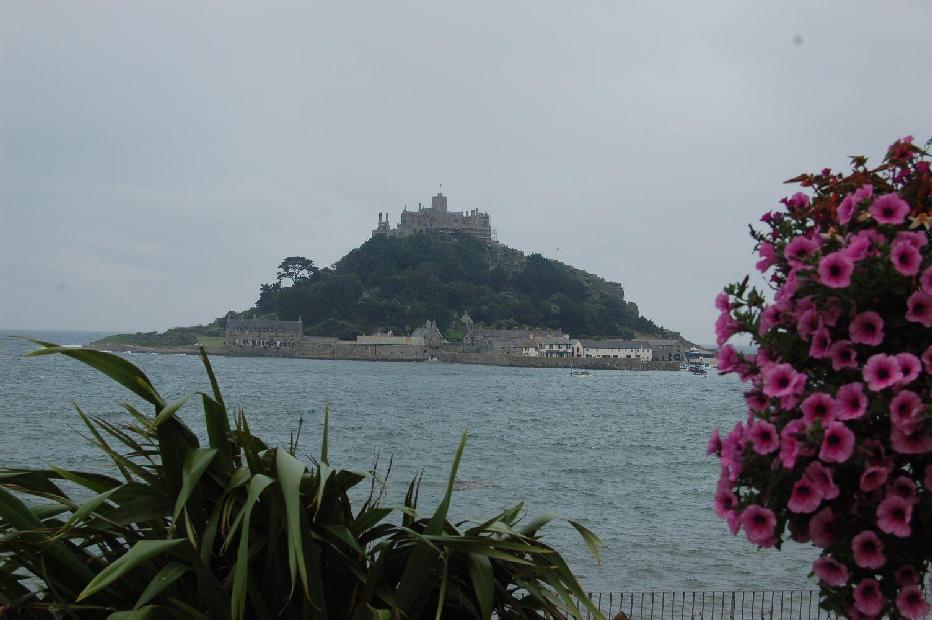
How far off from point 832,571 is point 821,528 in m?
0.19

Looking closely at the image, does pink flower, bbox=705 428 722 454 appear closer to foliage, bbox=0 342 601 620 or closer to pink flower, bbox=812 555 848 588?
pink flower, bbox=812 555 848 588

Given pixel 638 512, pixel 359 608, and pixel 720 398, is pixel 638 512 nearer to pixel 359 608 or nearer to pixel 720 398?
pixel 359 608

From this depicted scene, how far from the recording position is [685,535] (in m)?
21.3

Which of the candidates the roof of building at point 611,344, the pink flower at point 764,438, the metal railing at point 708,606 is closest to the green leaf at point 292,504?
the pink flower at point 764,438

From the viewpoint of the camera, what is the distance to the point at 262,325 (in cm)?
15675

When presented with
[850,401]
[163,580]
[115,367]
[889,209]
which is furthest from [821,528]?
[115,367]

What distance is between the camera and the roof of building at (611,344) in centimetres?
15338

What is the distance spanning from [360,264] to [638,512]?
149721 mm

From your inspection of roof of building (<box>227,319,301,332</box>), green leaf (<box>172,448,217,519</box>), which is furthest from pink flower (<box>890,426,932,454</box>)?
roof of building (<box>227,319,301,332</box>)

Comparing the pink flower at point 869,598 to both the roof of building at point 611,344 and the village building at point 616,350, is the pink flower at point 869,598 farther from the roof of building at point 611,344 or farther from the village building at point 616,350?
the roof of building at point 611,344

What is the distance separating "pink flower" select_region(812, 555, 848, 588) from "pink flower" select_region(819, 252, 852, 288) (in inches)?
36.9

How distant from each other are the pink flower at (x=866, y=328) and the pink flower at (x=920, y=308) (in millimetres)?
94

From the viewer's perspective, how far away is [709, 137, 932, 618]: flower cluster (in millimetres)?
3051

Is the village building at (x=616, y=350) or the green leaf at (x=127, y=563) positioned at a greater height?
the village building at (x=616, y=350)
